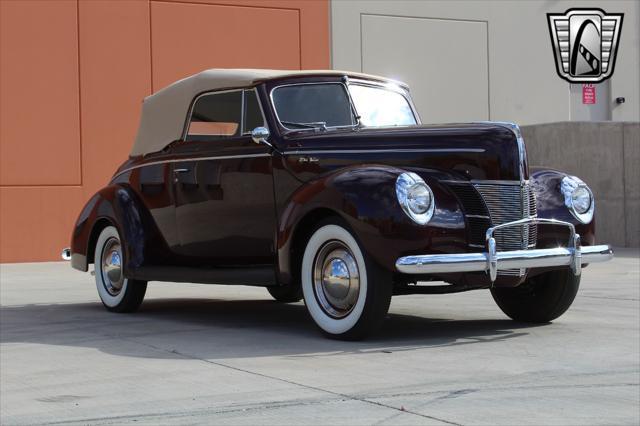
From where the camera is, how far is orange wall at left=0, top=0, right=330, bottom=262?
16484mm

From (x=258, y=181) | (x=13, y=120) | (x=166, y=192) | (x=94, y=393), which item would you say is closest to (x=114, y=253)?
(x=166, y=192)

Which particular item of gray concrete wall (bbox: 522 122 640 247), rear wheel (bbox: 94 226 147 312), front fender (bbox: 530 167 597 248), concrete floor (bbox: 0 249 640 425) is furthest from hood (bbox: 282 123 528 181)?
gray concrete wall (bbox: 522 122 640 247)

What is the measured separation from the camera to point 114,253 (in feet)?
29.6

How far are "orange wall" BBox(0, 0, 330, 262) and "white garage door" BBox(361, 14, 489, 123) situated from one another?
2509mm

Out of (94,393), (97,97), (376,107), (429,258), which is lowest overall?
(94,393)

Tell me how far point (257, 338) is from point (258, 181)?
1217 millimetres

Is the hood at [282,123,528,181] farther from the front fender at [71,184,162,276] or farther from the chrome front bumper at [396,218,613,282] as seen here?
the front fender at [71,184,162,276]

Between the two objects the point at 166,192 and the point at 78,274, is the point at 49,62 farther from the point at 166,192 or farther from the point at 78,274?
the point at 166,192

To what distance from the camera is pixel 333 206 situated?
6652mm

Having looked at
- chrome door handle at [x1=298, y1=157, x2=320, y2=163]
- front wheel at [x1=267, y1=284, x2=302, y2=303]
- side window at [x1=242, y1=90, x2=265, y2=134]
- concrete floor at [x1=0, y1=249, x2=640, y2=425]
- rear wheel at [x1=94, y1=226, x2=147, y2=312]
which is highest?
side window at [x1=242, y1=90, x2=265, y2=134]

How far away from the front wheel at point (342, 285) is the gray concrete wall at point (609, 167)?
10996 mm

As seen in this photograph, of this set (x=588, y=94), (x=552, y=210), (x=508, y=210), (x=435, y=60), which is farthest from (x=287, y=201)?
(x=588, y=94)

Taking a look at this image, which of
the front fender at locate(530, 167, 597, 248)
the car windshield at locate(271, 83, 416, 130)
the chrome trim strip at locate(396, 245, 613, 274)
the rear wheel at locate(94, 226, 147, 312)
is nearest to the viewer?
the chrome trim strip at locate(396, 245, 613, 274)

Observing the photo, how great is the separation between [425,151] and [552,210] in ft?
3.35
